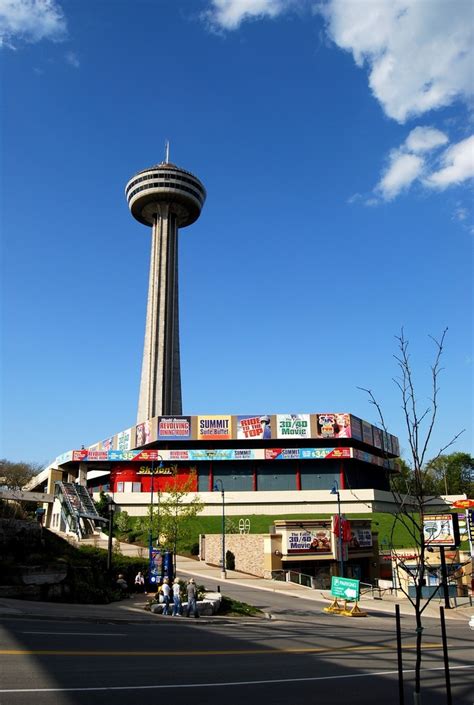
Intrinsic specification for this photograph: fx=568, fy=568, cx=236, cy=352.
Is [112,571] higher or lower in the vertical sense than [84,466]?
lower

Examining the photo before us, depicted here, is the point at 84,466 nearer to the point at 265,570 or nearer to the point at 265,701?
the point at 265,570

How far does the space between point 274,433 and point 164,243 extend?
52.4 meters

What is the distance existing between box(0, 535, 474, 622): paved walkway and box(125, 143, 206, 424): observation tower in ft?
162

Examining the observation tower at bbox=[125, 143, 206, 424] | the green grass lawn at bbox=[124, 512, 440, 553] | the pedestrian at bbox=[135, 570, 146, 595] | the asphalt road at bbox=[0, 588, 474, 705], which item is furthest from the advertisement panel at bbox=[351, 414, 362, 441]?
the asphalt road at bbox=[0, 588, 474, 705]

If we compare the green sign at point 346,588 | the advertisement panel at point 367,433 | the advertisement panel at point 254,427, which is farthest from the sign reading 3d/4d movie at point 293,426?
the green sign at point 346,588

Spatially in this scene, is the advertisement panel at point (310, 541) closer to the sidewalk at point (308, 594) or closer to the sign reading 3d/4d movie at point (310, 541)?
the sign reading 3d/4d movie at point (310, 541)

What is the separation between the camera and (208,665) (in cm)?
1281

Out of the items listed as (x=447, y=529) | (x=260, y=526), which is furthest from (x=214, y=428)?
(x=447, y=529)

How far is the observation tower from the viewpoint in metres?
102

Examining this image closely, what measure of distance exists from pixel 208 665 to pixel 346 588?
1727 cm

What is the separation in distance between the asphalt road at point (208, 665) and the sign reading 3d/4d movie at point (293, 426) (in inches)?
2131

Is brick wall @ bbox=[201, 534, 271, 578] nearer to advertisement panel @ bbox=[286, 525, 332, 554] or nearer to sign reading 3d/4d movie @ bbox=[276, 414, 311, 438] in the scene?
advertisement panel @ bbox=[286, 525, 332, 554]

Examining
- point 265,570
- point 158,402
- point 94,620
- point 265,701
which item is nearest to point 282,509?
point 265,570

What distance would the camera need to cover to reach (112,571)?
2970 cm
